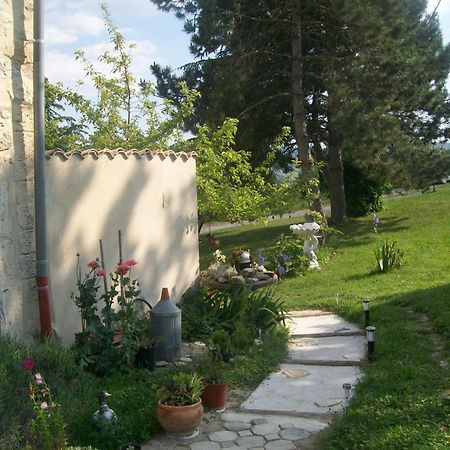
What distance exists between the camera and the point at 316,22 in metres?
15.7

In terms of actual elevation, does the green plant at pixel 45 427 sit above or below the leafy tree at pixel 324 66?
below

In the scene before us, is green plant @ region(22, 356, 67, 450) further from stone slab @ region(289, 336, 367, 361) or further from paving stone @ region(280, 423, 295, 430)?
stone slab @ region(289, 336, 367, 361)

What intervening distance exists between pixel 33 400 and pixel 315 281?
820cm

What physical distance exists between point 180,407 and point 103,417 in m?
0.52

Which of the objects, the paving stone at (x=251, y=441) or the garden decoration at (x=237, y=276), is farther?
the garden decoration at (x=237, y=276)

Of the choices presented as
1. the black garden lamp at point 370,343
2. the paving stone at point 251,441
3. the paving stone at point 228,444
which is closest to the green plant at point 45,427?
the paving stone at point 228,444

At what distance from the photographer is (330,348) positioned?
21.7 ft

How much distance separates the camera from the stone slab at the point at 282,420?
445 cm

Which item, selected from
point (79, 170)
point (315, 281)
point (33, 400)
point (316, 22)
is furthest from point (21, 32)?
point (316, 22)

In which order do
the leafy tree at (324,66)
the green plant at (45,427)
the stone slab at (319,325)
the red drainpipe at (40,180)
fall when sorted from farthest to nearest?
the leafy tree at (324,66) → the stone slab at (319,325) → the red drainpipe at (40,180) → the green plant at (45,427)

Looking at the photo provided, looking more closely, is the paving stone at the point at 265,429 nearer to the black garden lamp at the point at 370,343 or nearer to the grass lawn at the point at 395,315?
the grass lawn at the point at 395,315

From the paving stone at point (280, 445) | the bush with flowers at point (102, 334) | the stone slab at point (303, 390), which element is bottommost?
the stone slab at point (303, 390)

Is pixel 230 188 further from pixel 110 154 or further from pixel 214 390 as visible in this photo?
pixel 214 390

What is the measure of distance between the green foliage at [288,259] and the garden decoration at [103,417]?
7.87m
